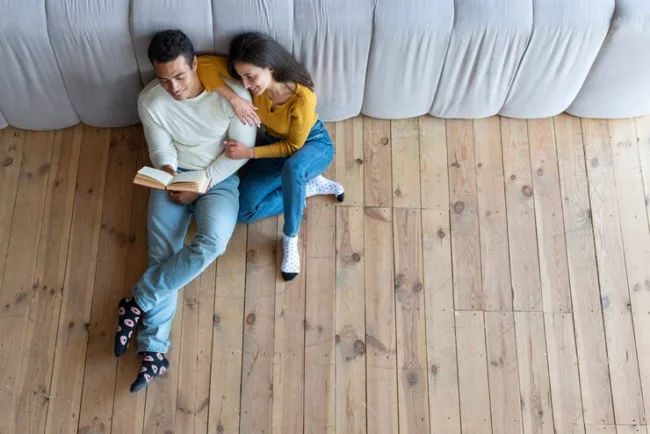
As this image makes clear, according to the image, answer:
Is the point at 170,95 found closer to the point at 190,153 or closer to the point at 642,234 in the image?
the point at 190,153

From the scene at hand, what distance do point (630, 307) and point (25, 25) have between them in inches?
82.9

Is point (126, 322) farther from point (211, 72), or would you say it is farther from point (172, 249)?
point (211, 72)

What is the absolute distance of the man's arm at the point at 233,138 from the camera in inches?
82.3

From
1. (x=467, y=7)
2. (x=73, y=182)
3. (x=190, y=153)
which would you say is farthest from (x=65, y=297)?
(x=467, y=7)

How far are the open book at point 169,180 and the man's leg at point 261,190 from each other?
202 millimetres

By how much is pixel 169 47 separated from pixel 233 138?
1.18 ft

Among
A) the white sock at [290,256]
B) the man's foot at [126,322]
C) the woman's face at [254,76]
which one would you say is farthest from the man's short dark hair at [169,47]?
the man's foot at [126,322]

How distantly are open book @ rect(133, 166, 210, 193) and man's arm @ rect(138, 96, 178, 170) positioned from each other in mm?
61

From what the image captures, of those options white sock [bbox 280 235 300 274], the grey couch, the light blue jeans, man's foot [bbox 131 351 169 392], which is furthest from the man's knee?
the grey couch

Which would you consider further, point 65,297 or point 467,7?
point 65,297

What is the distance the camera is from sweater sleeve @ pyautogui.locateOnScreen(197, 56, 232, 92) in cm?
204

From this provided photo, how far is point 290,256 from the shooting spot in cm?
222

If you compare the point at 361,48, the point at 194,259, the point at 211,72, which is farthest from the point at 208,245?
the point at 361,48

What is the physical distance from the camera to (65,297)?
2.20m
